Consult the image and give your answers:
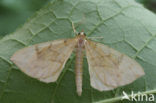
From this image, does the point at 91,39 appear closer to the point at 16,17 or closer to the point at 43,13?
the point at 43,13

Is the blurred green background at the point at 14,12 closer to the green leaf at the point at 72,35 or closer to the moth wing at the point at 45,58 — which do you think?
the green leaf at the point at 72,35

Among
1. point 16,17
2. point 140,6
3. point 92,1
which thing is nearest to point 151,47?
point 140,6

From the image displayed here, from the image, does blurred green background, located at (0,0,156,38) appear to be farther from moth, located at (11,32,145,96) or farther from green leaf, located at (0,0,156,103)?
moth, located at (11,32,145,96)

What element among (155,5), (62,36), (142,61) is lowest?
(155,5)

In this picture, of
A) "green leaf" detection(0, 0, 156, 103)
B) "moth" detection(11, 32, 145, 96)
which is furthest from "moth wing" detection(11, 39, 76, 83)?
"green leaf" detection(0, 0, 156, 103)

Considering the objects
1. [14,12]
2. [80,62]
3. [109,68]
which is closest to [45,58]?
[80,62]

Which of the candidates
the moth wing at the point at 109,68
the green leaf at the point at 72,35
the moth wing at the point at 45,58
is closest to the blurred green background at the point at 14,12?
the green leaf at the point at 72,35

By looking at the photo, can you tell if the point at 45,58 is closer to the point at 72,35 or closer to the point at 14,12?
the point at 72,35
